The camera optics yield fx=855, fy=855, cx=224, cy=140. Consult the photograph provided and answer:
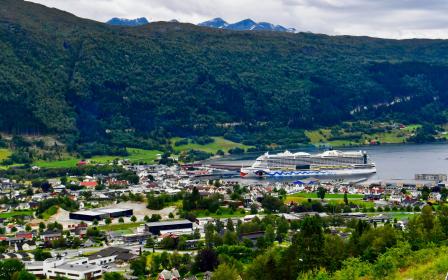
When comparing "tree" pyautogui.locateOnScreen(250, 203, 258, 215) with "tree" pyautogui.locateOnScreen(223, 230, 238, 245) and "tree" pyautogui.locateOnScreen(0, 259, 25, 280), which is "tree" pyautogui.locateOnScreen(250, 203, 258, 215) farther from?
"tree" pyautogui.locateOnScreen(0, 259, 25, 280)

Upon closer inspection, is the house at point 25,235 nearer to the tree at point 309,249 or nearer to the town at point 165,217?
the town at point 165,217

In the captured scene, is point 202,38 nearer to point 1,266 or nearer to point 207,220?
→ point 207,220

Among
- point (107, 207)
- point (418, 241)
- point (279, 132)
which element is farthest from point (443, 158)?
point (418, 241)

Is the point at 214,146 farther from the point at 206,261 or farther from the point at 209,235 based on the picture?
the point at 206,261

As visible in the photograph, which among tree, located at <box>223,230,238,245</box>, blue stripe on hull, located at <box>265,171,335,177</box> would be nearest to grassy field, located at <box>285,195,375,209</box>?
tree, located at <box>223,230,238,245</box>

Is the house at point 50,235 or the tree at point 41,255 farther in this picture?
the house at point 50,235

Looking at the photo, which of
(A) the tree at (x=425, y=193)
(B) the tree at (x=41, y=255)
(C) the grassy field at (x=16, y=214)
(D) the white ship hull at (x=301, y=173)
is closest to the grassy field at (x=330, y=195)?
(A) the tree at (x=425, y=193)

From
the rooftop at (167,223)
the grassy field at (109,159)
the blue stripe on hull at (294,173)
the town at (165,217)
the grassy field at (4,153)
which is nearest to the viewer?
the town at (165,217)

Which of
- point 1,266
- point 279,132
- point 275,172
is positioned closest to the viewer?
point 1,266
